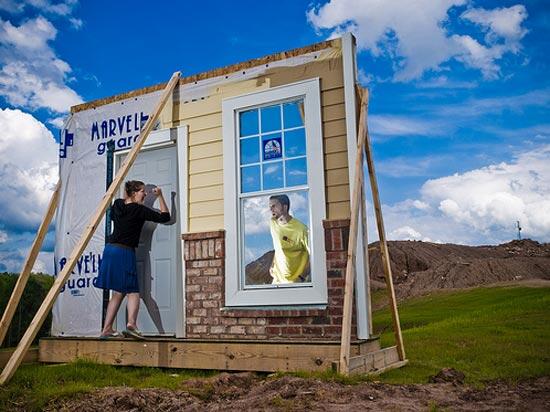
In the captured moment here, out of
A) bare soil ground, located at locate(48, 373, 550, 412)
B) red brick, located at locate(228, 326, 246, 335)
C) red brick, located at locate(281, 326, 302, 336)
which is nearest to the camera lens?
bare soil ground, located at locate(48, 373, 550, 412)

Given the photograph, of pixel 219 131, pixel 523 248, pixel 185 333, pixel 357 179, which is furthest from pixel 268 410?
pixel 523 248

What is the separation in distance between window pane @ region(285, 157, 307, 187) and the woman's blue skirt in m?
2.26

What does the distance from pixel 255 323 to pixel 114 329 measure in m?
2.33

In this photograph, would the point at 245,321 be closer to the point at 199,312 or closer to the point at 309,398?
the point at 199,312

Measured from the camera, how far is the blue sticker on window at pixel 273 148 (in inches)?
244

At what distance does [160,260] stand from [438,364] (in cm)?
361

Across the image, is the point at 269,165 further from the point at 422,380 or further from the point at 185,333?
the point at 422,380

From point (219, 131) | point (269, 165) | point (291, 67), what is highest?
point (291, 67)

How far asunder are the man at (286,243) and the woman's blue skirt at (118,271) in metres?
1.85

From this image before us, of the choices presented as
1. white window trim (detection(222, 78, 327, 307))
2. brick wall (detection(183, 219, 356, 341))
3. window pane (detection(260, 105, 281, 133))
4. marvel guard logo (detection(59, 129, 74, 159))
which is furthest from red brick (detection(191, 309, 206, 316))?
marvel guard logo (detection(59, 129, 74, 159))

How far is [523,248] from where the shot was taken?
27859 millimetres

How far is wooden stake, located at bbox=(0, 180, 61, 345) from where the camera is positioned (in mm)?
5512

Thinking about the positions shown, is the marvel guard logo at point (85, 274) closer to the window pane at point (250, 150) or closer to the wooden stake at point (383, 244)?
the window pane at point (250, 150)

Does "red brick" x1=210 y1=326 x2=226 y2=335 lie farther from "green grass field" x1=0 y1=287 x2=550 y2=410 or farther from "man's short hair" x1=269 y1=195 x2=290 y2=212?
"man's short hair" x1=269 y1=195 x2=290 y2=212
